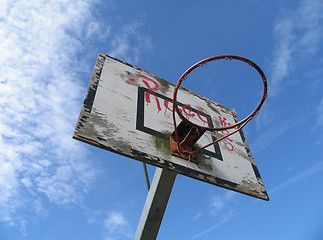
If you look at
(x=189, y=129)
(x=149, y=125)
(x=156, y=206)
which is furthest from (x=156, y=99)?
(x=156, y=206)

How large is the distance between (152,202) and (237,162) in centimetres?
102

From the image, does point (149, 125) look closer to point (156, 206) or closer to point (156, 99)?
point (156, 99)

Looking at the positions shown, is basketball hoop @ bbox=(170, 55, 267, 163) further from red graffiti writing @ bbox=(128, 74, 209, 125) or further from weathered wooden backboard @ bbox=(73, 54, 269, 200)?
red graffiti writing @ bbox=(128, 74, 209, 125)

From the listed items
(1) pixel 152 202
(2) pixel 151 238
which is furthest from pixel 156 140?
(2) pixel 151 238

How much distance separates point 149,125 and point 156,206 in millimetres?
751

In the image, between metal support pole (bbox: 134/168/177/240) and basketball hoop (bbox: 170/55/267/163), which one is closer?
basketball hoop (bbox: 170/55/267/163)

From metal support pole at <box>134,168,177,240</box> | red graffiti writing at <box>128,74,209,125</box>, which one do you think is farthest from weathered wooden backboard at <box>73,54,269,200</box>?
metal support pole at <box>134,168,177,240</box>

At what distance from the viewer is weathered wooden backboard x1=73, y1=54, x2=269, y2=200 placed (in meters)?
1.82

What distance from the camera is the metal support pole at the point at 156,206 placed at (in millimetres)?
2088

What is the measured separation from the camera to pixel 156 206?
2.10m

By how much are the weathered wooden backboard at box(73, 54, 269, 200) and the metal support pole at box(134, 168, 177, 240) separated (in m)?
0.26

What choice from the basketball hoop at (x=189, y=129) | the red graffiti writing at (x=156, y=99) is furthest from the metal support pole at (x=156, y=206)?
the red graffiti writing at (x=156, y=99)

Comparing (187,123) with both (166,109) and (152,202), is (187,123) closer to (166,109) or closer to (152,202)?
(166,109)

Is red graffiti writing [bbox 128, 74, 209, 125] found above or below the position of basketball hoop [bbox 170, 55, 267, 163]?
above
